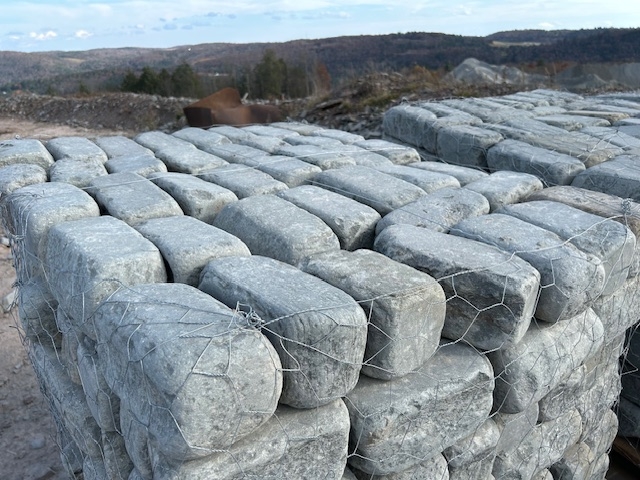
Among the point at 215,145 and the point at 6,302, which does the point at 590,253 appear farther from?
the point at 6,302

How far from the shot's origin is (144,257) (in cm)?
189

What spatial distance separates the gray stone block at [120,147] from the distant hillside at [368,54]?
1831 cm

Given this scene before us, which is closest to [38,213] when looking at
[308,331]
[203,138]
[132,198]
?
[132,198]

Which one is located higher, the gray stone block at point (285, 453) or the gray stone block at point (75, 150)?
the gray stone block at point (75, 150)

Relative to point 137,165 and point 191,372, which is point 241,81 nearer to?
point 137,165

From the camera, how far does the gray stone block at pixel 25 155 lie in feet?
9.84

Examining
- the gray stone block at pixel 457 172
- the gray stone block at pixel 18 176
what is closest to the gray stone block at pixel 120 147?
the gray stone block at pixel 18 176

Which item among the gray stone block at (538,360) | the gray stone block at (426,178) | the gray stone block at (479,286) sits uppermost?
the gray stone block at (426,178)

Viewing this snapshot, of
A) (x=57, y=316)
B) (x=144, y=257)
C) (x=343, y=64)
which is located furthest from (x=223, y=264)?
(x=343, y=64)

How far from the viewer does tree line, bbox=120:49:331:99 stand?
901 inches

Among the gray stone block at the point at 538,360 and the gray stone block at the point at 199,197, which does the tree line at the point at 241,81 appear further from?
the gray stone block at the point at 538,360

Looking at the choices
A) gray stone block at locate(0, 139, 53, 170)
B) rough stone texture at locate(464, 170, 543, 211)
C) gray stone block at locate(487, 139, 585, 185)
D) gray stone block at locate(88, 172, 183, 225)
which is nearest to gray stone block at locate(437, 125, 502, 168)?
gray stone block at locate(487, 139, 585, 185)

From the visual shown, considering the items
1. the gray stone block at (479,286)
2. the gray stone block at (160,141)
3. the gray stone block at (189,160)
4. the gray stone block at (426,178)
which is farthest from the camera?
the gray stone block at (160,141)

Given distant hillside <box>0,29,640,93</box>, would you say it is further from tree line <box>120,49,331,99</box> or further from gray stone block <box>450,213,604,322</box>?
gray stone block <box>450,213,604,322</box>
